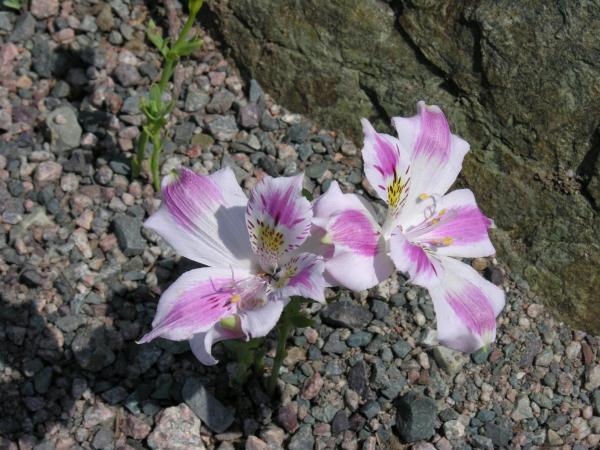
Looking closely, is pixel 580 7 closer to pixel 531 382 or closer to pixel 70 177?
pixel 531 382

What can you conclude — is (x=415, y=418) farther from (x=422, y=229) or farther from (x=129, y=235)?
(x=129, y=235)

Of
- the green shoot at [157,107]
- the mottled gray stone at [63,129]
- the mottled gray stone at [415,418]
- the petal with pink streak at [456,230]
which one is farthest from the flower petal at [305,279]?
the mottled gray stone at [63,129]

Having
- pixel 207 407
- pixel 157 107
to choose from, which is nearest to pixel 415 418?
pixel 207 407

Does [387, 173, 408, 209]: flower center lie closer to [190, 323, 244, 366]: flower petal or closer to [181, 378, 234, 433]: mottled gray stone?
[190, 323, 244, 366]: flower petal

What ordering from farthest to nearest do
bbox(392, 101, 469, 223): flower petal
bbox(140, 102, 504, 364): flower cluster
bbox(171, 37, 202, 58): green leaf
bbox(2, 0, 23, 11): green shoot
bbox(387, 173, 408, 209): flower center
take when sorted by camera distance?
bbox(2, 0, 23, 11): green shoot < bbox(171, 37, 202, 58): green leaf < bbox(392, 101, 469, 223): flower petal < bbox(387, 173, 408, 209): flower center < bbox(140, 102, 504, 364): flower cluster

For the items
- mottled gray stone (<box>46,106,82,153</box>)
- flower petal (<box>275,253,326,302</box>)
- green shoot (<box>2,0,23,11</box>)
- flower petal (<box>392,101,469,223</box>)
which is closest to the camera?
flower petal (<box>275,253,326,302</box>)

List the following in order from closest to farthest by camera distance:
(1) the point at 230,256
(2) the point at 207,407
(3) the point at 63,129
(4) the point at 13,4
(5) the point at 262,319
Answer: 1. (5) the point at 262,319
2. (1) the point at 230,256
3. (2) the point at 207,407
4. (3) the point at 63,129
5. (4) the point at 13,4

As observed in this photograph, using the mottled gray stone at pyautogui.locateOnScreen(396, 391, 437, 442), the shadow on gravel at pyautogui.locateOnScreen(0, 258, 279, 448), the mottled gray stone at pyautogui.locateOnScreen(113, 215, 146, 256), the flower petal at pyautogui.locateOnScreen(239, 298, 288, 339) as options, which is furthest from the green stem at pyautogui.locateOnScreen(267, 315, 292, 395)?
the mottled gray stone at pyautogui.locateOnScreen(113, 215, 146, 256)

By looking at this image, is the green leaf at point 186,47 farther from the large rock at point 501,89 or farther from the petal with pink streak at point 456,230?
the petal with pink streak at point 456,230
